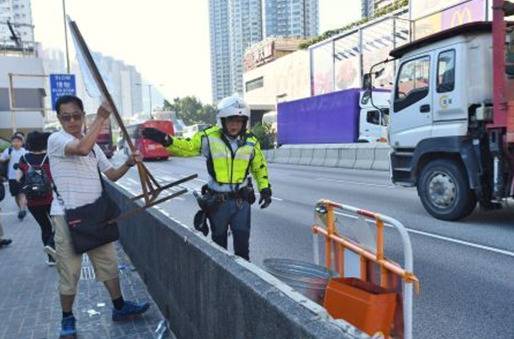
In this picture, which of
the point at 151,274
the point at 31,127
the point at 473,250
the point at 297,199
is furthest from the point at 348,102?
the point at 31,127

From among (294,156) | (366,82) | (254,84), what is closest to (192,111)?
(254,84)

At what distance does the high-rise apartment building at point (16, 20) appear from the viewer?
4478 centimetres

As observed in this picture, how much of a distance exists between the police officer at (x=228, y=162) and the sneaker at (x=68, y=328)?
128 centimetres

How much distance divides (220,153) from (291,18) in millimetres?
78750

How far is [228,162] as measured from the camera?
4.28 meters

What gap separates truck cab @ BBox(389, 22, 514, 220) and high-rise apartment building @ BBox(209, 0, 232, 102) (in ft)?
278

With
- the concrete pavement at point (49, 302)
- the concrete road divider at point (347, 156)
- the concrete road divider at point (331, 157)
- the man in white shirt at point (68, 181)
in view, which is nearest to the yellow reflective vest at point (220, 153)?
the man in white shirt at point (68, 181)

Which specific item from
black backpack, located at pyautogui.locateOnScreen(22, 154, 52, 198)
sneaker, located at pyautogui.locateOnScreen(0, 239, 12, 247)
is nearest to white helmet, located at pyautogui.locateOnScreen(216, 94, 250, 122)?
black backpack, located at pyautogui.locateOnScreen(22, 154, 52, 198)

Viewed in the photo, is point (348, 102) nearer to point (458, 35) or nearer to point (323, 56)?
point (458, 35)

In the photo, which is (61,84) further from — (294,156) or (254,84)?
(254,84)

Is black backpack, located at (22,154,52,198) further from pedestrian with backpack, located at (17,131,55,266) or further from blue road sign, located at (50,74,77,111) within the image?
blue road sign, located at (50,74,77,111)

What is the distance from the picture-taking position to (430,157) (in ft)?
28.0

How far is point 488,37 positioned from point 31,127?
43.5 metres

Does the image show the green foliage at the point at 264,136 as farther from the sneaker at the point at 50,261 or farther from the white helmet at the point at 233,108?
the white helmet at the point at 233,108
